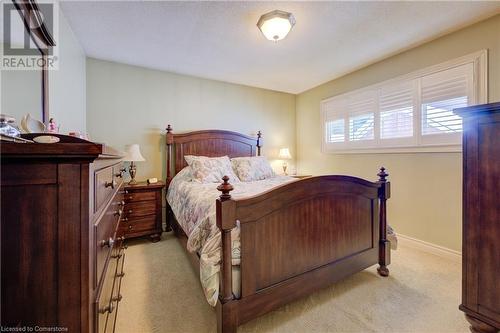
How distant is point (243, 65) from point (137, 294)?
2.88m

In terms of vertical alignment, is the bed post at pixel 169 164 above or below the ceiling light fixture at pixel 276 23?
below

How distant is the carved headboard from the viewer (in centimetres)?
329

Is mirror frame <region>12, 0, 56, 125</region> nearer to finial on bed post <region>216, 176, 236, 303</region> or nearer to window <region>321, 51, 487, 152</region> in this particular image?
finial on bed post <region>216, 176, 236, 303</region>

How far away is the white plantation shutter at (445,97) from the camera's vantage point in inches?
88.8

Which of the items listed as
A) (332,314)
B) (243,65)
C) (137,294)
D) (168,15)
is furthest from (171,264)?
(243,65)

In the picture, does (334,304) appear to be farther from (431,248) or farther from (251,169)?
(251,169)

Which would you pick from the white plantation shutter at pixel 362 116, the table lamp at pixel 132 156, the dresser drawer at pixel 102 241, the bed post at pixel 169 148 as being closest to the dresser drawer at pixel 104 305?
the dresser drawer at pixel 102 241

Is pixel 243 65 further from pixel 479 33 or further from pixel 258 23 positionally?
pixel 479 33

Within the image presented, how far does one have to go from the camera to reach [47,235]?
0.60m

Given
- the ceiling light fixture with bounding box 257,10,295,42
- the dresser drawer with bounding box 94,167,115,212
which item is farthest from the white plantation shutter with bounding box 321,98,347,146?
the dresser drawer with bounding box 94,167,115,212

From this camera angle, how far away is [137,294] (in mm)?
1778

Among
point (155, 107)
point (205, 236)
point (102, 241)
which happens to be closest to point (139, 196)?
point (155, 107)

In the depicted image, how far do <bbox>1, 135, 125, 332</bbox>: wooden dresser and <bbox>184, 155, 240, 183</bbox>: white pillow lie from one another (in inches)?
82.3

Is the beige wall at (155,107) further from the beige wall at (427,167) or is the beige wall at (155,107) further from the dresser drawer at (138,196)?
the beige wall at (427,167)
